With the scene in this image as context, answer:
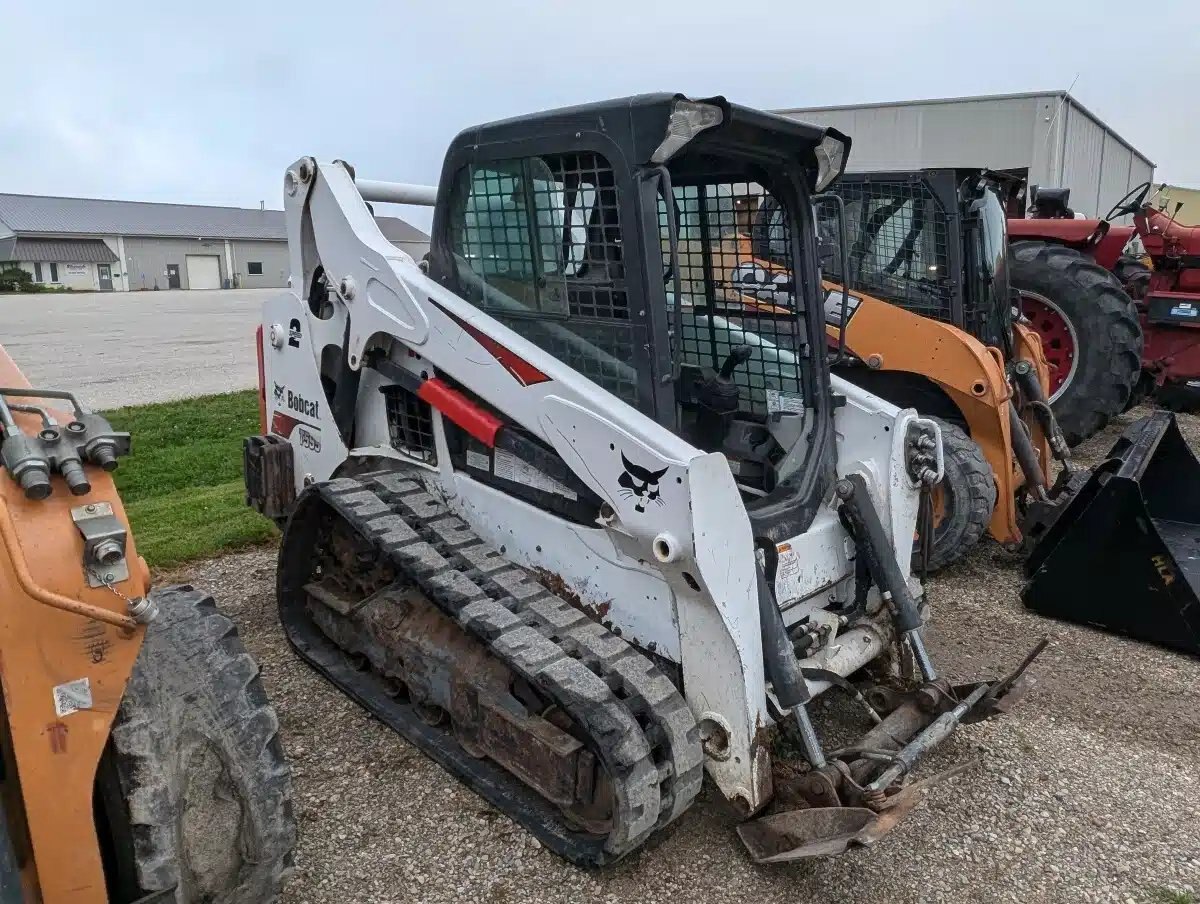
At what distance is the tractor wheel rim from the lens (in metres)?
7.69

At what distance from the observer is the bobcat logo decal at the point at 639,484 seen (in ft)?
9.09

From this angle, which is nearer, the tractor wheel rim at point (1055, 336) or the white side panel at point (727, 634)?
the white side panel at point (727, 634)

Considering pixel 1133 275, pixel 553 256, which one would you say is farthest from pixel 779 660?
pixel 1133 275

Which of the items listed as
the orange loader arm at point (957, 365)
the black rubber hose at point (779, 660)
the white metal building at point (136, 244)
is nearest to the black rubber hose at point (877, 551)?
the black rubber hose at point (779, 660)

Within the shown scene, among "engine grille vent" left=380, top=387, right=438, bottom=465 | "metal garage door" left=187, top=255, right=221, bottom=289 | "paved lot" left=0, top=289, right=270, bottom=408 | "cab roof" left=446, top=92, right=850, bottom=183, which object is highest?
"cab roof" left=446, top=92, right=850, bottom=183

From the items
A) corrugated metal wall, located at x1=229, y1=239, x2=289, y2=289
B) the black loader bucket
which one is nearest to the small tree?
corrugated metal wall, located at x1=229, y1=239, x2=289, y2=289

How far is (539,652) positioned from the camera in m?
2.89

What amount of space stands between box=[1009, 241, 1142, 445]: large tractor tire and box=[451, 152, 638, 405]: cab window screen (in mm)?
5509

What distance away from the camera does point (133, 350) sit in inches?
678

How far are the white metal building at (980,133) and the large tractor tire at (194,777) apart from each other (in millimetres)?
18465

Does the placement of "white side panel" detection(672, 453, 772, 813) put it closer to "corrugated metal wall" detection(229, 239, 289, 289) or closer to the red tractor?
the red tractor

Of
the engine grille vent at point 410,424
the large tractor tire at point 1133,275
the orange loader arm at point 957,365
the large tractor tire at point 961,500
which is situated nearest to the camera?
the engine grille vent at point 410,424

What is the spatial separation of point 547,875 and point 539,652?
675 mm

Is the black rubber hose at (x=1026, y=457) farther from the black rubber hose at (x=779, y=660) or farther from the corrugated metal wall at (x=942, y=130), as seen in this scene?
the corrugated metal wall at (x=942, y=130)
